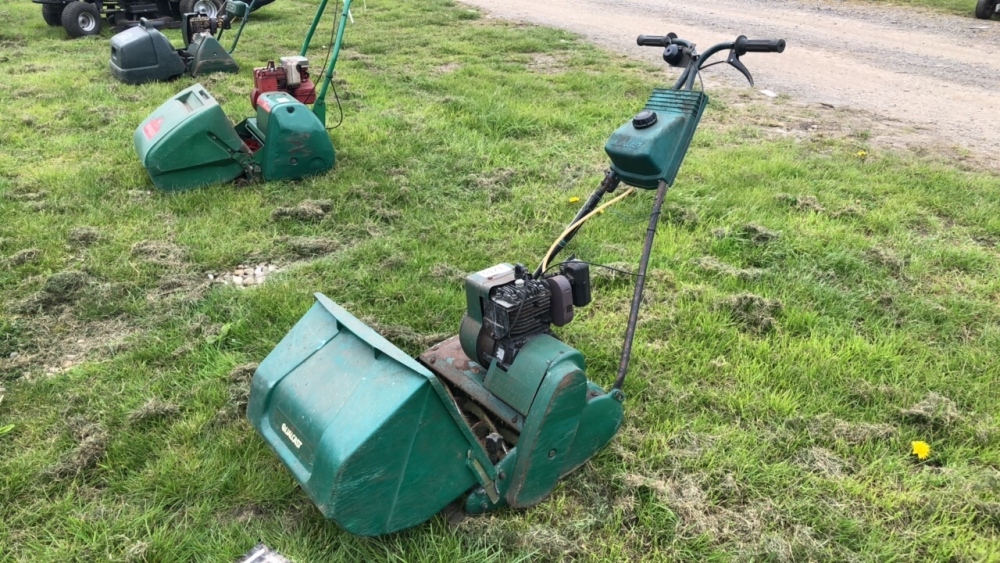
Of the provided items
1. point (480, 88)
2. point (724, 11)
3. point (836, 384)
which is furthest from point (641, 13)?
point (836, 384)

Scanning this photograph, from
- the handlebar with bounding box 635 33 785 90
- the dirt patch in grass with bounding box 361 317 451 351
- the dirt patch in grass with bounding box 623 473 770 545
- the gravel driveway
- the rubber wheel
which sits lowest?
the rubber wheel

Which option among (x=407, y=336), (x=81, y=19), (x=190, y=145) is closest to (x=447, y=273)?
(x=407, y=336)

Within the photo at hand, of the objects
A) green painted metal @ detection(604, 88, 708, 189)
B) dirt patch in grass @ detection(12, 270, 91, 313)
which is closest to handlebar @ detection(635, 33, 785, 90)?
green painted metal @ detection(604, 88, 708, 189)

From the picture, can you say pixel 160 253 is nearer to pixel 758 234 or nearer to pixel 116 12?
pixel 758 234

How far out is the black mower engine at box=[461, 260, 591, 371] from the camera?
7.28 feet

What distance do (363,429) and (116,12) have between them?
1128cm

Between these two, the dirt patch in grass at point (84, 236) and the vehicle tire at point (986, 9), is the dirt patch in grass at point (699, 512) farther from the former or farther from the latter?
the vehicle tire at point (986, 9)

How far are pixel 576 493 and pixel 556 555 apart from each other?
27 cm

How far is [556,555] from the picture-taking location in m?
2.19

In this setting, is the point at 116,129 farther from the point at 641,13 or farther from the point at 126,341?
the point at 641,13

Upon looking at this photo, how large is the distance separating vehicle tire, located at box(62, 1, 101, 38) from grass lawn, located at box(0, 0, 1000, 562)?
4.88 m

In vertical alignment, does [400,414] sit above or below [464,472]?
above

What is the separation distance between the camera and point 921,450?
2.60 meters

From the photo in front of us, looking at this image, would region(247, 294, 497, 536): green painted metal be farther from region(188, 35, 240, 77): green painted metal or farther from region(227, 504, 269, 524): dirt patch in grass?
region(188, 35, 240, 77): green painted metal
